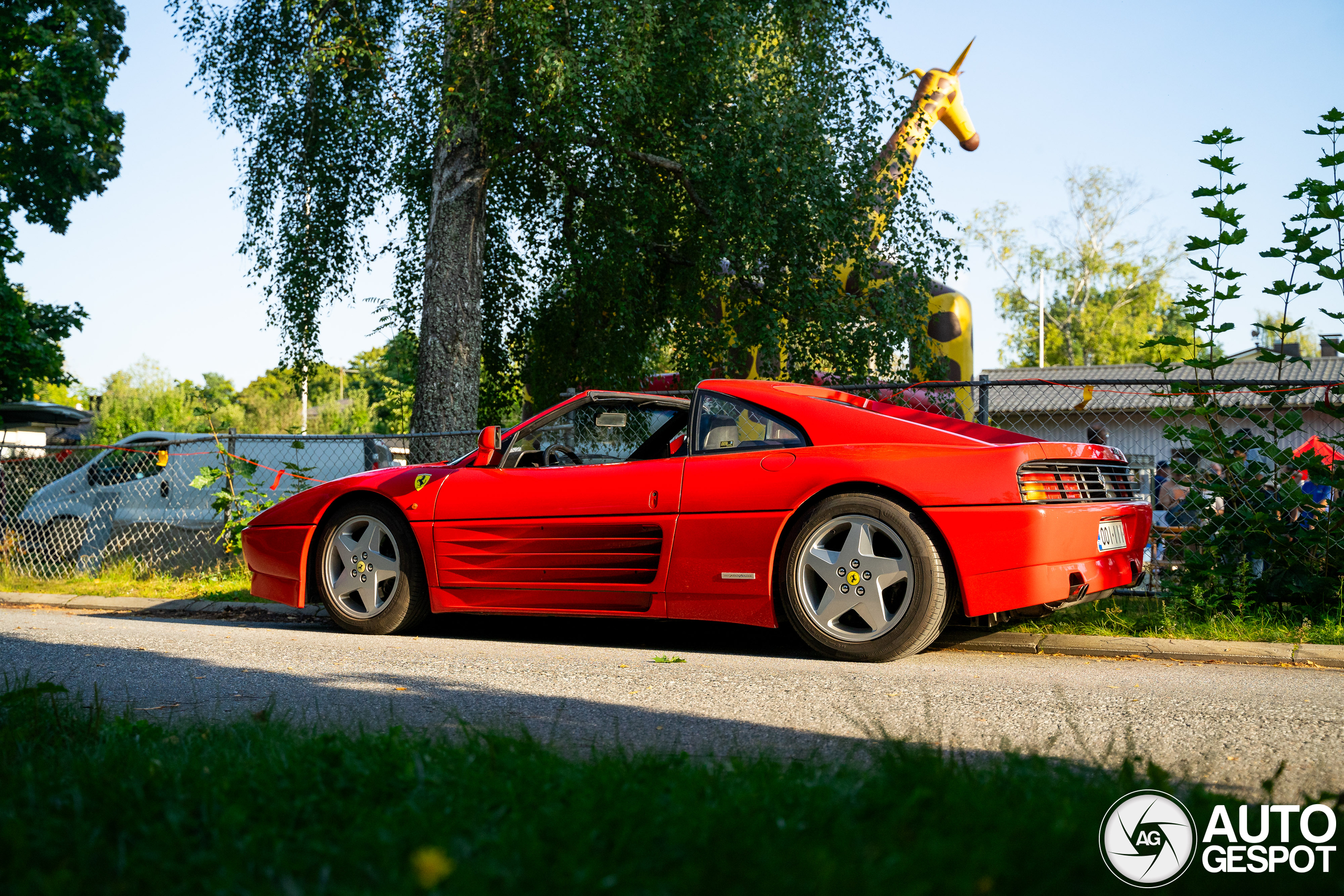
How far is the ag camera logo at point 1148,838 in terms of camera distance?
1822 mm

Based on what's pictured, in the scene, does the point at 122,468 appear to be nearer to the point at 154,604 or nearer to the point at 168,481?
the point at 168,481

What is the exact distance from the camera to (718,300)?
40.5 feet

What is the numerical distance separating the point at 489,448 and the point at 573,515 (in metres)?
0.82

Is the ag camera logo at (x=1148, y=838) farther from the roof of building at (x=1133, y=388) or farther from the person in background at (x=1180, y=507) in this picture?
the person in background at (x=1180, y=507)

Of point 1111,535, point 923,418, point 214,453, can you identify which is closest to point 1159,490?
point 1111,535

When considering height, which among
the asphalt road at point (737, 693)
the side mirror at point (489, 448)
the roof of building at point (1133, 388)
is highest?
the roof of building at point (1133, 388)

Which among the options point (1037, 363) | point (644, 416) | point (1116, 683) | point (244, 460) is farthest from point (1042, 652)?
point (1037, 363)

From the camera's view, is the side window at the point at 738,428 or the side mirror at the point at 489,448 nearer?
the side window at the point at 738,428

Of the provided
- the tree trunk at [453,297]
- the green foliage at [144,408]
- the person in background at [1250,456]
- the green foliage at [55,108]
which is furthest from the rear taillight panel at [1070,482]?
the green foliage at [144,408]

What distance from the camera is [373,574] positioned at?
19.7ft

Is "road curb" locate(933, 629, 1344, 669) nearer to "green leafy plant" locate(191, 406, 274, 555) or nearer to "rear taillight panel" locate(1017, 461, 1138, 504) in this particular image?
"rear taillight panel" locate(1017, 461, 1138, 504)

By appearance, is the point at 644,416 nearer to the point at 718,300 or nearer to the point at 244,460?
the point at 244,460

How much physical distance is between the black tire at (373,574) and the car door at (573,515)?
0.83 ft

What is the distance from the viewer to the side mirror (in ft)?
18.9
